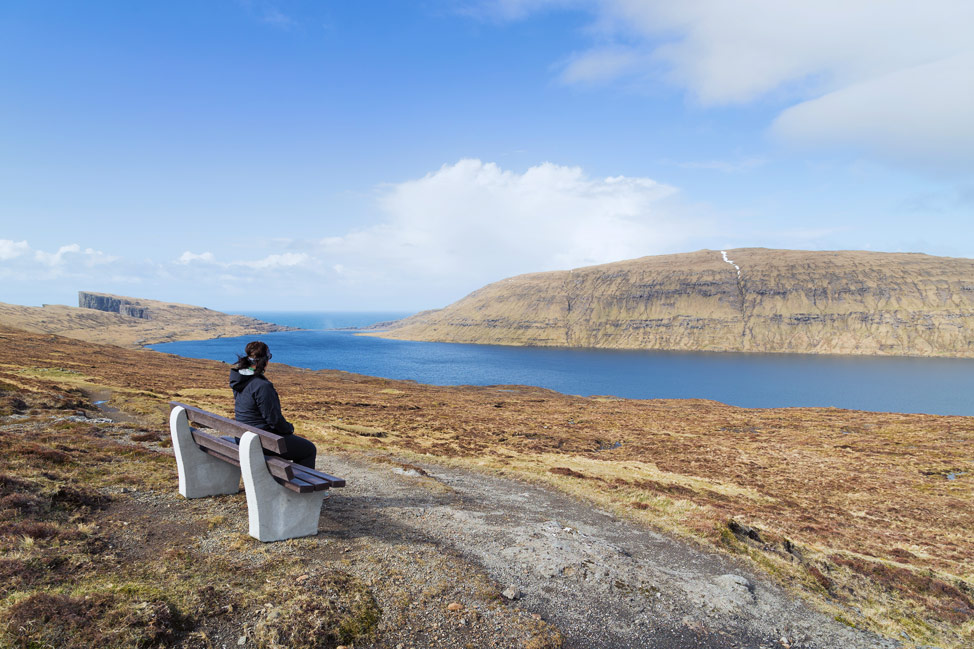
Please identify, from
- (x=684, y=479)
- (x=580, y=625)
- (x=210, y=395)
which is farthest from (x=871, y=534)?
(x=210, y=395)

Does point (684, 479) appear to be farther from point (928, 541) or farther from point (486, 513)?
point (486, 513)

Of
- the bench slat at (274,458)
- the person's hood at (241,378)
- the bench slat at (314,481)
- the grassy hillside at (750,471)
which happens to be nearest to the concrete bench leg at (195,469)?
the bench slat at (274,458)

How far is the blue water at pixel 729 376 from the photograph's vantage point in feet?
328

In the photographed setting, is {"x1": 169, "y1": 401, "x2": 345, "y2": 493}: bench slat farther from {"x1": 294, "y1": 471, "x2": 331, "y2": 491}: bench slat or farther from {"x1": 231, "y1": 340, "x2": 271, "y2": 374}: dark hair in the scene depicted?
{"x1": 231, "y1": 340, "x2": 271, "y2": 374}: dark hair

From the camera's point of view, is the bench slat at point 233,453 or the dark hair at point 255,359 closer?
the bench slat at point 233,453

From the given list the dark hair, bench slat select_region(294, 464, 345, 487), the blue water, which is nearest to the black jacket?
the dark hair

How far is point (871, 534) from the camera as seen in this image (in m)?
18.4

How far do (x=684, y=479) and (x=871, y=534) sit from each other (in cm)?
838

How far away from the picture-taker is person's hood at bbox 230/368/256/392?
8.73 m

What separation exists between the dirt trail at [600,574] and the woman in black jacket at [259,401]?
1816mm

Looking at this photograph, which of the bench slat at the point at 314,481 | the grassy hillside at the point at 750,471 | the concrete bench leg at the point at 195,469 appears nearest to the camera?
the bench slat at the point at 314,481

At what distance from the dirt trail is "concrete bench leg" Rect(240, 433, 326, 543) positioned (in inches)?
34.0

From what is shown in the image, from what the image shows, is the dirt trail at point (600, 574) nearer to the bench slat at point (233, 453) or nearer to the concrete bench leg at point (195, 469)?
the bench slat at point (233, 453)

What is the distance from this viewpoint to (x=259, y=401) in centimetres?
866
